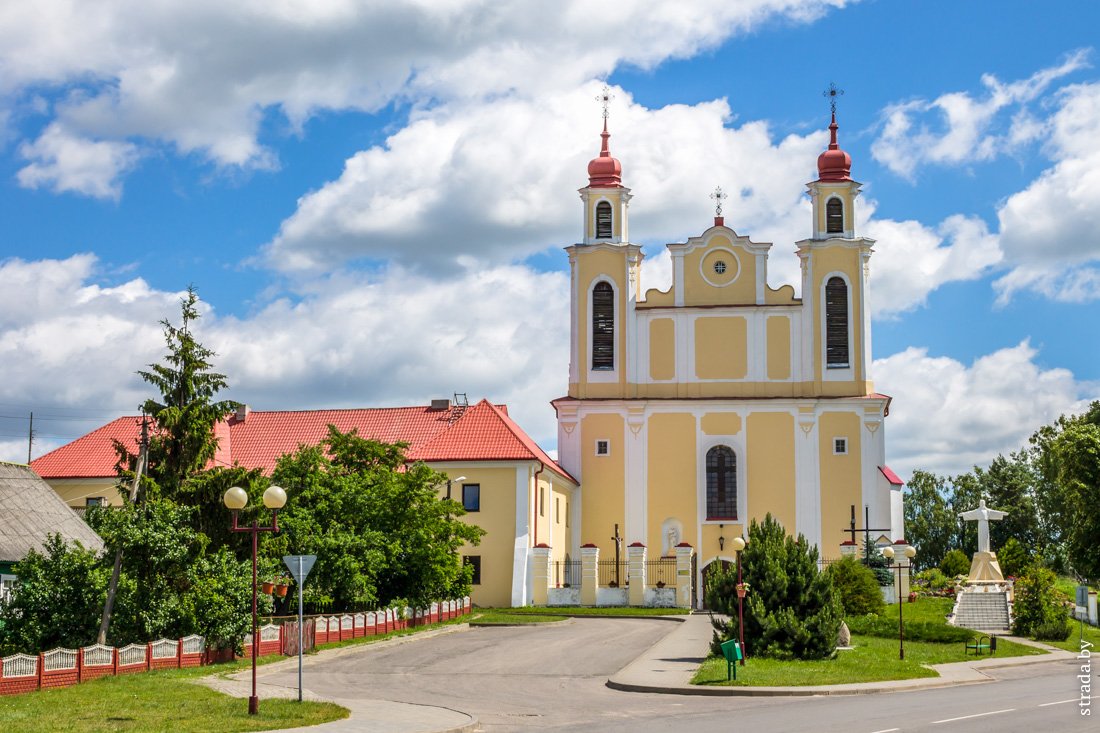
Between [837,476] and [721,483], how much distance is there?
4.97 m

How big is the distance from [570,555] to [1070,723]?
39.0 metres

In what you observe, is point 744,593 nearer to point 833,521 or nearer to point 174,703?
point 174,703

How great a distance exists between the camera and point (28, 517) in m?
34.3

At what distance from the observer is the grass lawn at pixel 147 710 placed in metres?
18.8

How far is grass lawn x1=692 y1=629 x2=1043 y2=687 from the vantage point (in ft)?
82.4

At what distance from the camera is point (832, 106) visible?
59000mm

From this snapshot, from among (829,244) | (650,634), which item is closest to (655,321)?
(829,244)

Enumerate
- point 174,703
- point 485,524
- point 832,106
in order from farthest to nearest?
point 832,106, point 485,524, point 174,703

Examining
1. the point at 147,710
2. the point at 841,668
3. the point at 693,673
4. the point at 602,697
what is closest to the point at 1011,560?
the point at 841,668

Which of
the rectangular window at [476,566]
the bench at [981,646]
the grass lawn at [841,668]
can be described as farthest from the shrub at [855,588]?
the rectangular window at [476,566]

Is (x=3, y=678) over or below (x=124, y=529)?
below

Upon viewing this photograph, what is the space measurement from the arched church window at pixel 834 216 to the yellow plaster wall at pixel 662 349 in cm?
825

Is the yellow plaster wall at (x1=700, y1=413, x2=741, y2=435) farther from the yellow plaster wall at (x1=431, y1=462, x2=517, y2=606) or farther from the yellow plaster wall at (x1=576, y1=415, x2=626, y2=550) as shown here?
the yellow plaster wall at (x1=431, y1=462, x2=517, y2=606)

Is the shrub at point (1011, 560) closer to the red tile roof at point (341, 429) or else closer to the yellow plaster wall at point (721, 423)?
the yellow plaster wall at point (721, 423)
